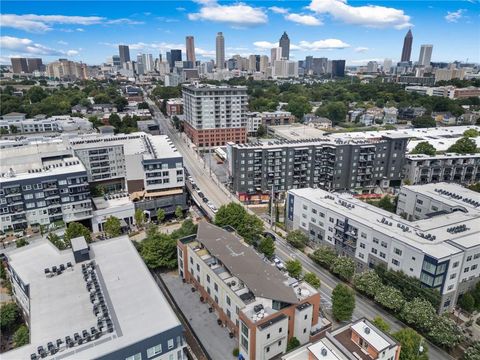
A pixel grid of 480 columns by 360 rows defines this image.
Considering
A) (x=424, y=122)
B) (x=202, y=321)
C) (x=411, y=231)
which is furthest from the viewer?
(x=424, y=122)

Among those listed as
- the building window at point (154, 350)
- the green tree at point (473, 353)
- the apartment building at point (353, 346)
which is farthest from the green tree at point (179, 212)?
the green tree at point (473, 353)

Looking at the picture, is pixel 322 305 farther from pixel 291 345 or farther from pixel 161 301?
pixel 161 301

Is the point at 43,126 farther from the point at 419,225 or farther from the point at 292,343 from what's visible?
the point at 419,225

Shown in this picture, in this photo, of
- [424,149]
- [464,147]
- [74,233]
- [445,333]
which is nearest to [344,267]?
[445,333]

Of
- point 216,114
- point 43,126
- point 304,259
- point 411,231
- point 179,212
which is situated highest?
point 216,114

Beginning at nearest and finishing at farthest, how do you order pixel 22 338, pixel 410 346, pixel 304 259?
pixel 410 346 < pixel 22 338 < pixel 304 259

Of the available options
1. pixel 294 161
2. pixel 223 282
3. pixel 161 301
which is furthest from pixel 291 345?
pixel 294 161

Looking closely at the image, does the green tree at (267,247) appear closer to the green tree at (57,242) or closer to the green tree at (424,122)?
the green tree at (57,242)
